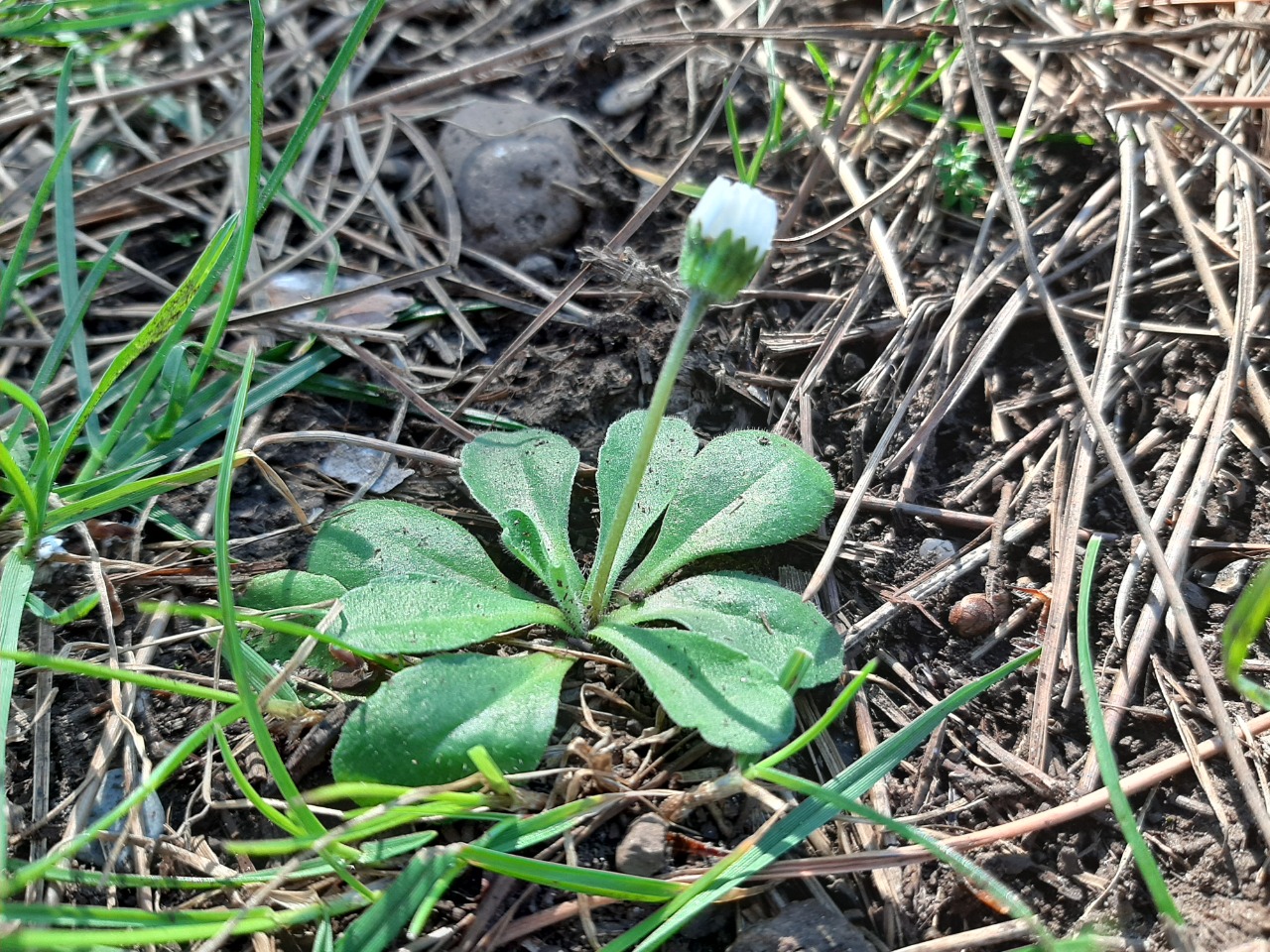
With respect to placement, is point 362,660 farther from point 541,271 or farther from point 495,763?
point 541,271

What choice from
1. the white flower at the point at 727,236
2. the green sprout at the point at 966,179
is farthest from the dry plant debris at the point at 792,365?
the white flower at the point at 727,236

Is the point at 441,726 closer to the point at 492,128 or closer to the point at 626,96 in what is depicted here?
the point at 492,128

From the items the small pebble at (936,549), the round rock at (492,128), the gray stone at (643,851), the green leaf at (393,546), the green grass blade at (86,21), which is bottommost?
the gray stone at (643,851)

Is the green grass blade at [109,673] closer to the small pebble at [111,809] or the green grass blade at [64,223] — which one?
the small pebble at [111,809]

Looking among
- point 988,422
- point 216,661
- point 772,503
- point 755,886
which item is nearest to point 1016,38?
point 988,422

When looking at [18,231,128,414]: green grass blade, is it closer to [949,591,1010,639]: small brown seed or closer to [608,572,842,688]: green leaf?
[608,572,842,688]: green leaf

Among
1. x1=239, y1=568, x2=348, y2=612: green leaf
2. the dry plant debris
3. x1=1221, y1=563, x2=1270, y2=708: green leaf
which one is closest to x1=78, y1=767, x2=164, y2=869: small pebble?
the dry plant debris
